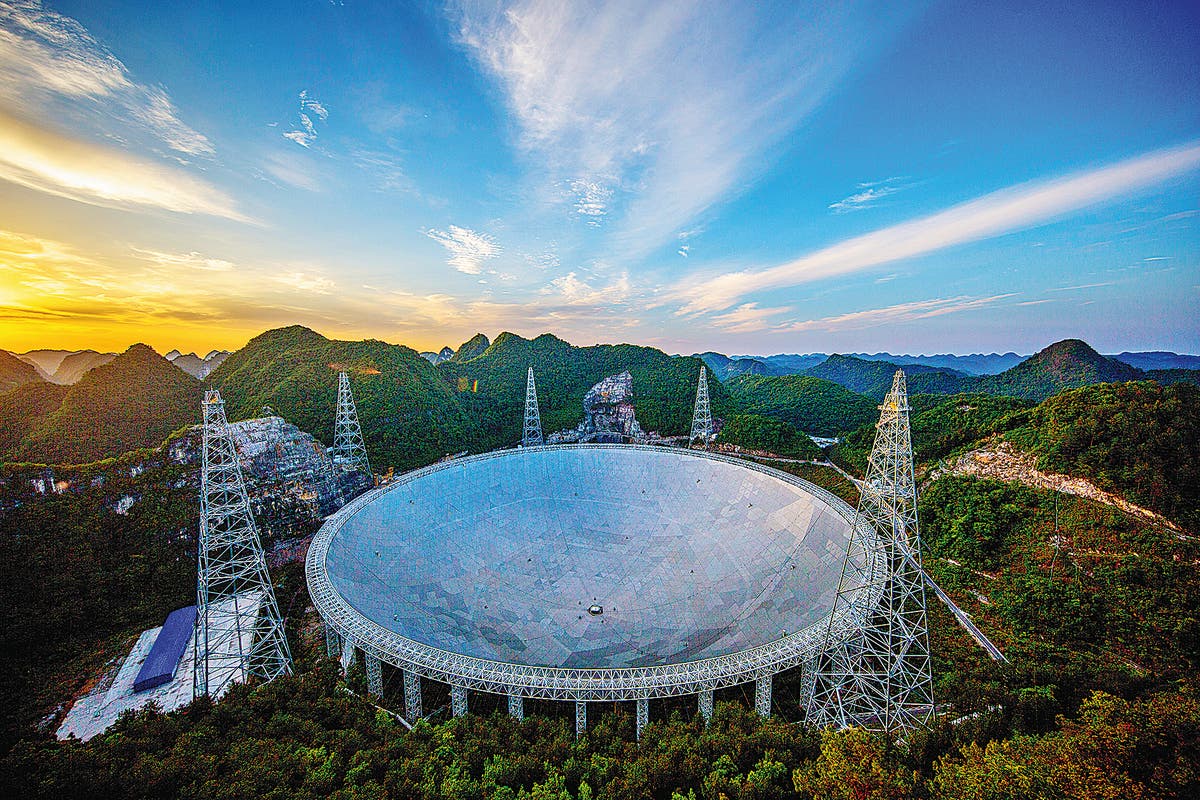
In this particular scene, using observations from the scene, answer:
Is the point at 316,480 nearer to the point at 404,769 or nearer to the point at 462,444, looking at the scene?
the point at 462,444

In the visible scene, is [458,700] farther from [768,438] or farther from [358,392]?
[768,438]

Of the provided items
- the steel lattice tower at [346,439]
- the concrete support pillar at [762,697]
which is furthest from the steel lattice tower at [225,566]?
the concrete support pillar at [762,697]

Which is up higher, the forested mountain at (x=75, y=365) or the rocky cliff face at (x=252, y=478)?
the forested mountain at (x=75, y=365)

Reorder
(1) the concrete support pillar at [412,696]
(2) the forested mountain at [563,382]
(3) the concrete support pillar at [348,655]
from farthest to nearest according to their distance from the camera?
1. (2) the forested mountain at [563,382]
2. (3) the concrete support pillar at [348,655]
3. (1) the concrete support pillar at [412,696]

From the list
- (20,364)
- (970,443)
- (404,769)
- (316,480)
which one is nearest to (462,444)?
(316,480)

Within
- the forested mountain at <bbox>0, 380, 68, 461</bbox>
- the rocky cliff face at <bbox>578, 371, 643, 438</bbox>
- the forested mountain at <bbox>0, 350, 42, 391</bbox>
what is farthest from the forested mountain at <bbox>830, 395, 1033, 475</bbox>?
the forested mountain at <bbox>0, 350, 42, 391</bbox>

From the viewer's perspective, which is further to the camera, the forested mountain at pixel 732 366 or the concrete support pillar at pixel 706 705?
the forested mountain at pixel 732 366

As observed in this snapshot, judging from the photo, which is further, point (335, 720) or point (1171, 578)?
point (1171, 578)

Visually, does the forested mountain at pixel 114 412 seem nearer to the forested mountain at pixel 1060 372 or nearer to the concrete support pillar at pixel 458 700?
the concrete support pillar at pixel 458 700
